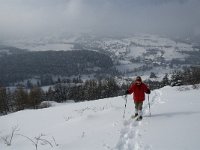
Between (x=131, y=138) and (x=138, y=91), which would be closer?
(x=131, y=138)

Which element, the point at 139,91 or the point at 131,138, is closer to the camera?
the point at 131,138

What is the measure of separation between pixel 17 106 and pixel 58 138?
9620 cm

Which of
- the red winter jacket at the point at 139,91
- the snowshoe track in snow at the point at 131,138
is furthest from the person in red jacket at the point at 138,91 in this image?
the snowshoe track in snow at the point at 131,138

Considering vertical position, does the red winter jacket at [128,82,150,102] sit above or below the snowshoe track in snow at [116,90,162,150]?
above

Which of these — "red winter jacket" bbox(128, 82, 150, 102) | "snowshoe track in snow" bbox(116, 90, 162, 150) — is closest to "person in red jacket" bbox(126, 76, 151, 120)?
"red winter jacket" bbox(128, 82, 150, 102)

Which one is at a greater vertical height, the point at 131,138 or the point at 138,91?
the point at 138,91

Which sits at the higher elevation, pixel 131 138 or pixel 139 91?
pixel 139 91

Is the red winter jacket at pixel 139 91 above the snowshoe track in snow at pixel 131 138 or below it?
above

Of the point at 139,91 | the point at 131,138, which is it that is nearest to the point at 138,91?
the point at 139,91

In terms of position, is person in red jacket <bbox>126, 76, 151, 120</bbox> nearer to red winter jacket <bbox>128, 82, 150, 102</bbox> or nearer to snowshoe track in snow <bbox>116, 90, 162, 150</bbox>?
red winter jacket <bbox>128, 82, 150, 102</bbox>

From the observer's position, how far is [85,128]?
1483 cm

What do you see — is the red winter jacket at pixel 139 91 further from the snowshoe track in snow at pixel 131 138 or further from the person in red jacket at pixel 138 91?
the snowshoe track in snow at pixel 131 138

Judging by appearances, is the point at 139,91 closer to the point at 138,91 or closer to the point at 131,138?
the point at 138,91

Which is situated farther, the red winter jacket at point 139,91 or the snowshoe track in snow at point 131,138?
the red winter jacket at point 139,91
